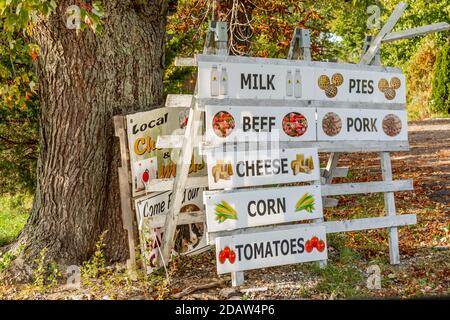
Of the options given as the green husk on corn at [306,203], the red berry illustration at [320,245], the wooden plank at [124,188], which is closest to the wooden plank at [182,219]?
the wooden plank at [124,188]

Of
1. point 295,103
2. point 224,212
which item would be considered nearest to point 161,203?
point 224,212

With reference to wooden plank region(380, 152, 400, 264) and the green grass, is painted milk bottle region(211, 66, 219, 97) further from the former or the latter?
the green grass

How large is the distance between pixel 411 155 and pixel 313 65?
803 cm

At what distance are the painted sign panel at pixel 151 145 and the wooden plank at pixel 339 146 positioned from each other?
0.87 metres

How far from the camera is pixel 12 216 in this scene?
484 inches

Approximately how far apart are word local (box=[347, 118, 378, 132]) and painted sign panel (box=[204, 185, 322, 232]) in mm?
765

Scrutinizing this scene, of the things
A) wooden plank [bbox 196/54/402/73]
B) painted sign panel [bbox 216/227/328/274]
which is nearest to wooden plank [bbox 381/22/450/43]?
wooden plank [bbox 196/54/402/73]

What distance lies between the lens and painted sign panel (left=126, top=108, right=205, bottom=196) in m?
6.48

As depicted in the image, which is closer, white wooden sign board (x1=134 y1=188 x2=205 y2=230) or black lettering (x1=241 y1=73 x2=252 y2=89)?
black lettering (x1=241 y1=73 x2=252 y2=89)

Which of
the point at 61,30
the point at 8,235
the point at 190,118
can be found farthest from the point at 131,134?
the point at 8,235

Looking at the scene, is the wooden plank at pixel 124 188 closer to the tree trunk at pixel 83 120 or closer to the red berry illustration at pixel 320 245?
the tree trunk at pixel 83 120

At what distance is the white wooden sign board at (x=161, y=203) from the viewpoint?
6420 mm

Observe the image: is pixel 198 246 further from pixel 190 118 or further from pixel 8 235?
pixel 8 235

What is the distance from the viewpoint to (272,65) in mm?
6266
